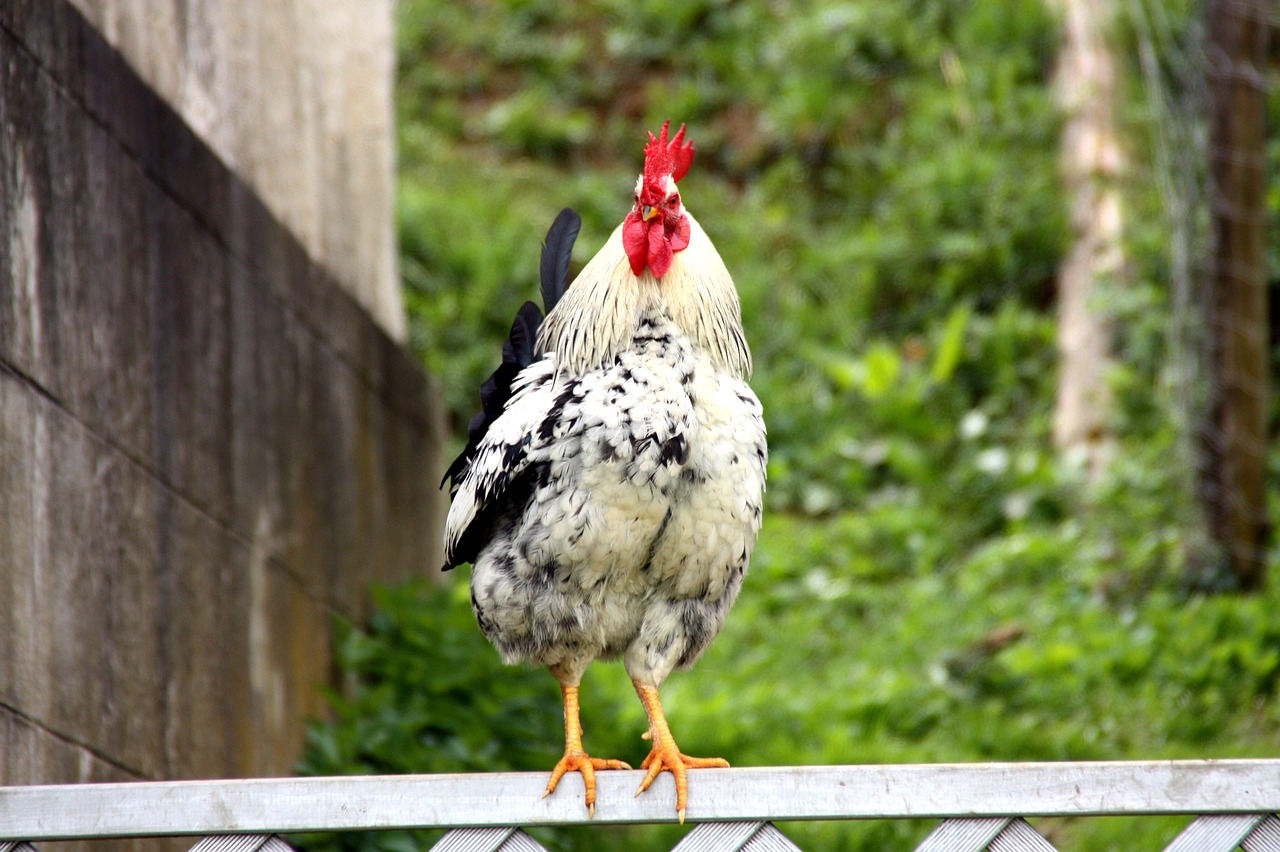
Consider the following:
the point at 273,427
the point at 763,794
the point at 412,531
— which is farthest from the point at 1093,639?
the point at 763,794

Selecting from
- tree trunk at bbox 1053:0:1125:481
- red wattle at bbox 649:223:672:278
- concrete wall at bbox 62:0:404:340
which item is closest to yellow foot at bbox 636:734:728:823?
red wattle at bbox 649:223:672:278

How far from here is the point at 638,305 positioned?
3016mm

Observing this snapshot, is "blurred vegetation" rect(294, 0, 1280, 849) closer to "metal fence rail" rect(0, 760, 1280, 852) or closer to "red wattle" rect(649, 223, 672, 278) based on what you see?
"metal fence rail" rect(0, 760, 1280, 852)

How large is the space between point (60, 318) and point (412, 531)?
10.0 feet

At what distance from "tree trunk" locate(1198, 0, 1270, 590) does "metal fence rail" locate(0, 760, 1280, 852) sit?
487 centimetres

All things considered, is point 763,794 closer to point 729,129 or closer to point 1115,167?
point 1115,167

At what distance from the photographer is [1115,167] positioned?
9.84 meters

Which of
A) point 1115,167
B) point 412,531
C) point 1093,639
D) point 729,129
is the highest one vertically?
point 729,129

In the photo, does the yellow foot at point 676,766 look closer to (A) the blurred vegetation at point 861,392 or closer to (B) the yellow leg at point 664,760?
(B) the yellow leg at point 664,760

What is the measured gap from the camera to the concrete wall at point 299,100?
4281 millimetres

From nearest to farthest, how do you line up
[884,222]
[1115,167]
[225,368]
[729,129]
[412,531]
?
[225,368]
[412,531]
[1115,167]
[884,222]
[729,129]

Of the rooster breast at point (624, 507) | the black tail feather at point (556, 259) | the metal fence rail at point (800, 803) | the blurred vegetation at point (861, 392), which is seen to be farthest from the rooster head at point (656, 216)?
the blurred vegetation at point (861, 392)

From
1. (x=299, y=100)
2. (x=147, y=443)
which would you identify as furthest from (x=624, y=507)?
(x=299, y=100)

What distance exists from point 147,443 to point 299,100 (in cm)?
234
